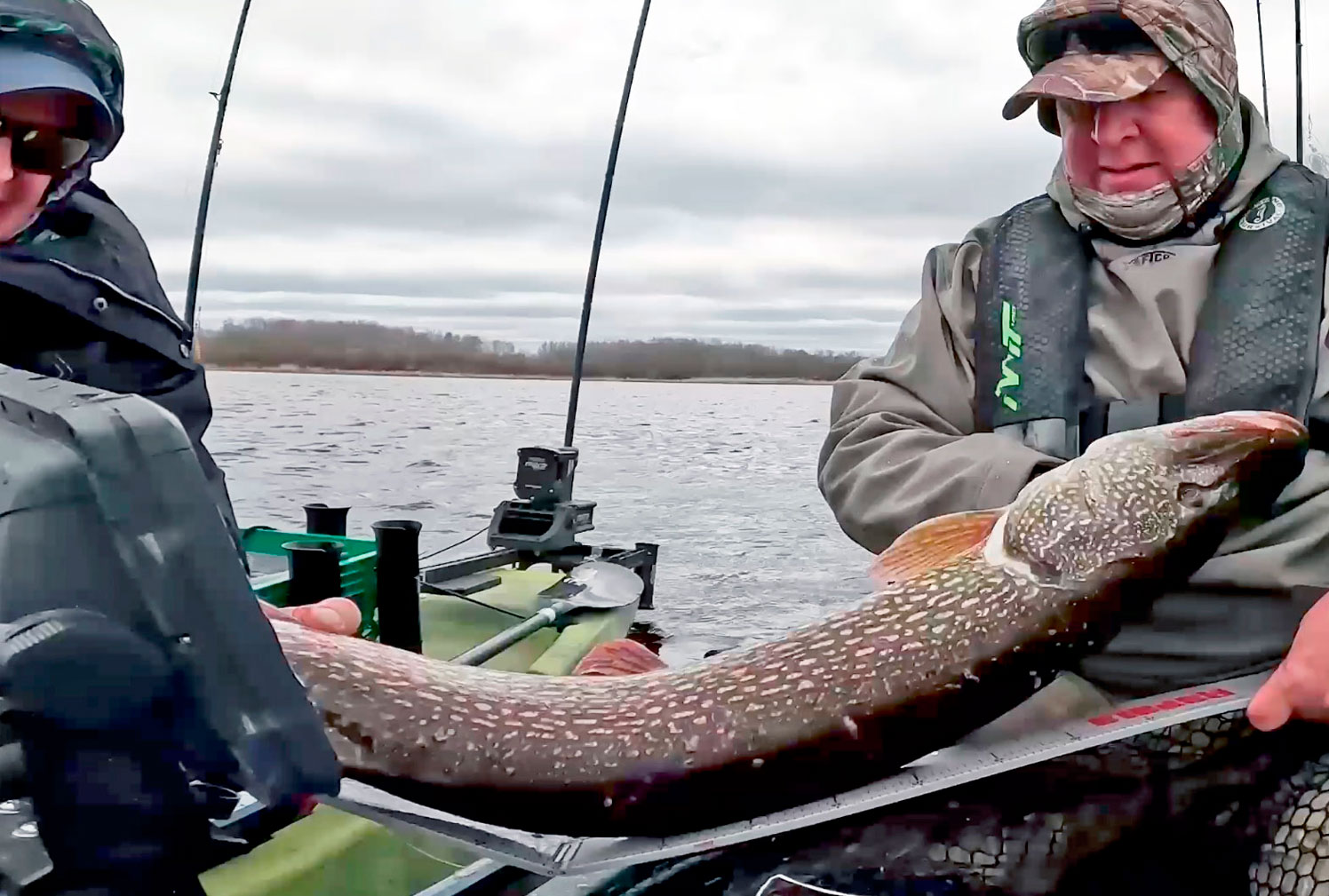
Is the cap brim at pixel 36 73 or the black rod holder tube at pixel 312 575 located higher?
the cap brim at pixel 36 73

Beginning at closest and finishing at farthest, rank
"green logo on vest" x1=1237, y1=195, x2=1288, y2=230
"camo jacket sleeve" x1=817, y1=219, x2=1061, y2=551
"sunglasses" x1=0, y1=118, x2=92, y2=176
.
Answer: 1. "sunglasses" x1=0, y1=118, x2=92, y2=176
2. "camo jacket sleeve" x1=817, y1=219, x2=1061, y2=551
3. "green logo on vest" x1=1237, y1=195, x2=1288, y2=230

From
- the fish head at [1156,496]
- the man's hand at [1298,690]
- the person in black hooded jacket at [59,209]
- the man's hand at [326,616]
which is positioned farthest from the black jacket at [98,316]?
the man's hand at [1298,690]

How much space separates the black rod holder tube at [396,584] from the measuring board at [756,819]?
75.3 inches

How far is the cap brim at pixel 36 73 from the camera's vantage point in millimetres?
1849

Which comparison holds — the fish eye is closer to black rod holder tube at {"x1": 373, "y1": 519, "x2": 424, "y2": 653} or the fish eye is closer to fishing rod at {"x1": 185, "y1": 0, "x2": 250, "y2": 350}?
black rod holder tube at {"x1": 373, "y1": 519, "x2": 424, "y2": 653}

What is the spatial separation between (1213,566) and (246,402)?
215ft

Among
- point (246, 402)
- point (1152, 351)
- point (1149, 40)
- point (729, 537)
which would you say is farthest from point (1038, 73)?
point (246, 402)

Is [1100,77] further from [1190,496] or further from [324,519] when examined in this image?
[324,519]

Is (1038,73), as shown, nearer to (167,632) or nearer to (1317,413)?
(1317,413)

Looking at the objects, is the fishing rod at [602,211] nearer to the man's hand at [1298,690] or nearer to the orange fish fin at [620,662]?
the orange fish fin at [620,662]

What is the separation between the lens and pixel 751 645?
7.64 ft

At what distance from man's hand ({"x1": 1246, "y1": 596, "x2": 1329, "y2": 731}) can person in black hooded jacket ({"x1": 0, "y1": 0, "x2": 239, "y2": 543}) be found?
183cm

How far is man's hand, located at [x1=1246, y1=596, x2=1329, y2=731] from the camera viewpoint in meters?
2.00

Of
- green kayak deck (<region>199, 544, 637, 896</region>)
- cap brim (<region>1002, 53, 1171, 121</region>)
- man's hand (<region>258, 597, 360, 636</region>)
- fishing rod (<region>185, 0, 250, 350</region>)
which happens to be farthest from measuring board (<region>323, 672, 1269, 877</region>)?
fishing rod (<region>185, 0, 250, 350</region>)
